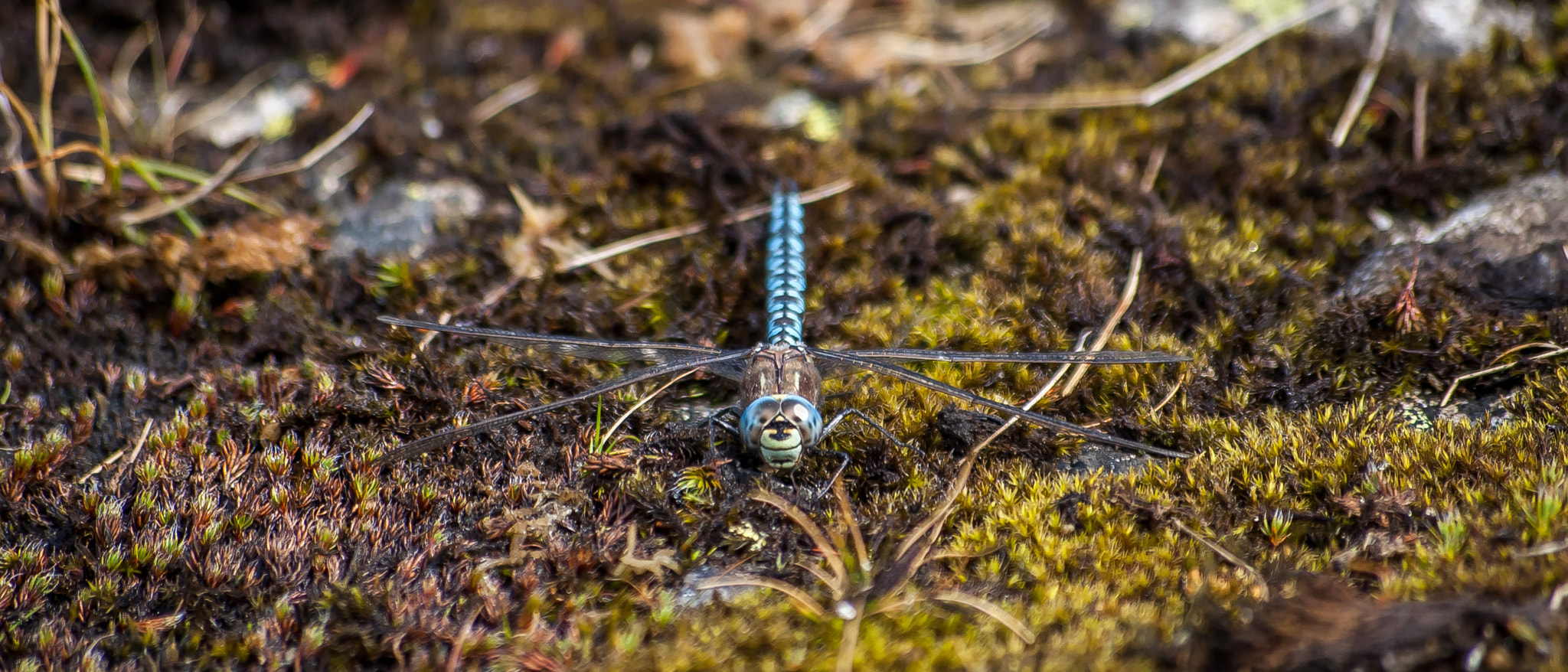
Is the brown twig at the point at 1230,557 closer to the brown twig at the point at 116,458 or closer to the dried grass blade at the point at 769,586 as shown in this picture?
the dried grass blade at the point at 769,586

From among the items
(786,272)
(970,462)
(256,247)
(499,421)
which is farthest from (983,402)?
(256,247)

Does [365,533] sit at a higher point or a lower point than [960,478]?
lower

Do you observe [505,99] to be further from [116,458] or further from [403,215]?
[116,458]

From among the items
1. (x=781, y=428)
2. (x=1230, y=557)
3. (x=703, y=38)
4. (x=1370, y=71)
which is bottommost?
(x=1230, y=557)

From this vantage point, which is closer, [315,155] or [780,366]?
[780,366]

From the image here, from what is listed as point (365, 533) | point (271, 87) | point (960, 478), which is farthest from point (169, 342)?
point (960, 478)

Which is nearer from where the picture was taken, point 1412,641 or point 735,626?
point 1412,641

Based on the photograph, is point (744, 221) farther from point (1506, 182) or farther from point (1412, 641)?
point (1506, 182)

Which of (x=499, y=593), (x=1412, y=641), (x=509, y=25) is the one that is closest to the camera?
(x=1412, y=641)
